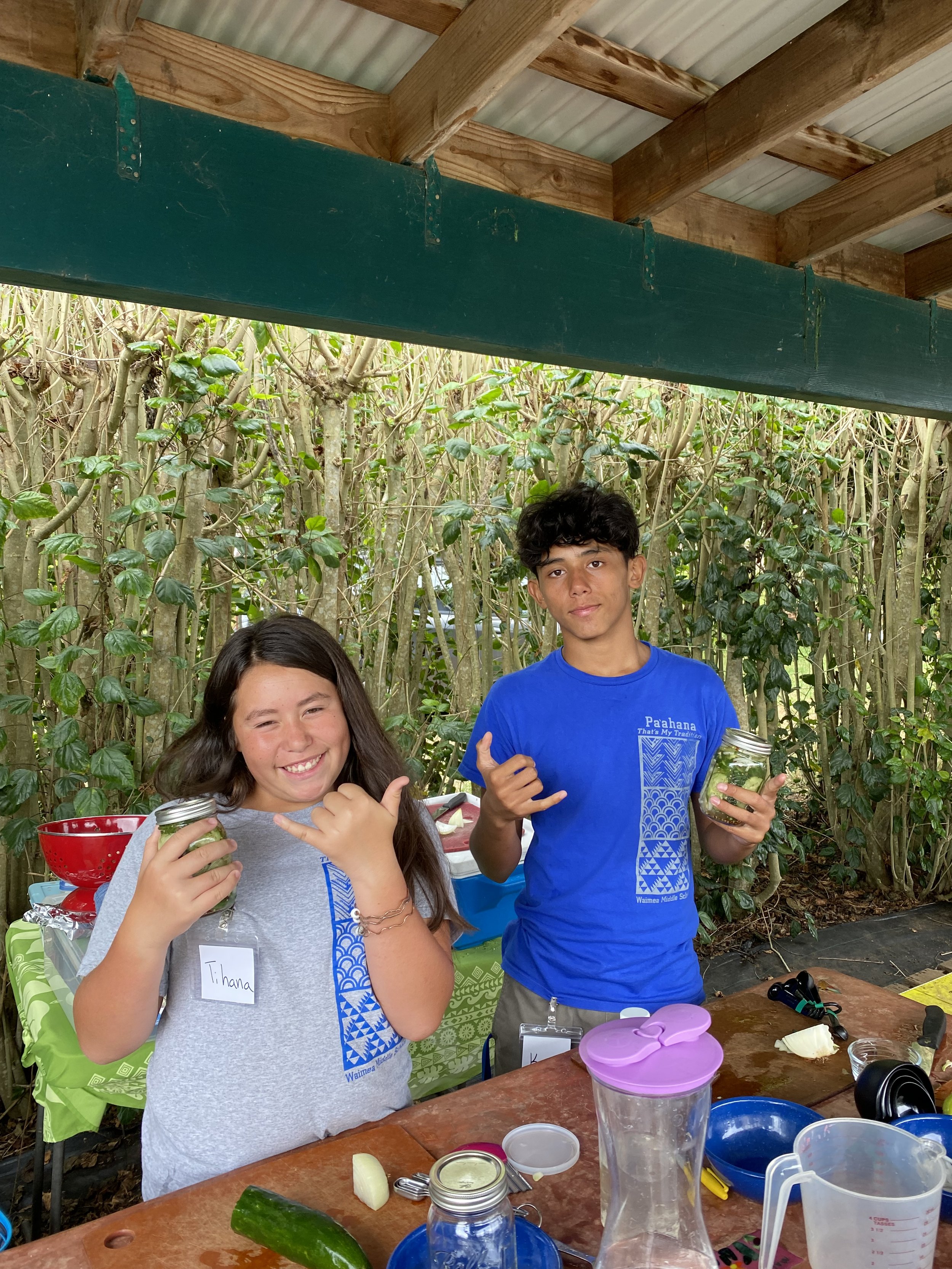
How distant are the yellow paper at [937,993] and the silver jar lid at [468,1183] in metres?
3.01

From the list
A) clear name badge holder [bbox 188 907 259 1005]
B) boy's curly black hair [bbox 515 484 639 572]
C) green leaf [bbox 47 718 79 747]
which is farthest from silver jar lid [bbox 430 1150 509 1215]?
green leaf [bbox 47 718 79 747]

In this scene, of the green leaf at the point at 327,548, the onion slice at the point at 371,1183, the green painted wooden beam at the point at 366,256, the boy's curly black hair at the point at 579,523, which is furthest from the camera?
the green leaf at the point at 327,548

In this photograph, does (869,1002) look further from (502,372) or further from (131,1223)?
(502,372)

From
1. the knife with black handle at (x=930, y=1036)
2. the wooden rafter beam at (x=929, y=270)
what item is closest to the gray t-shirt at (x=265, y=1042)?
the knife with black handle at (x=930, y=1036)

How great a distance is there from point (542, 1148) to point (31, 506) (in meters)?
2.22

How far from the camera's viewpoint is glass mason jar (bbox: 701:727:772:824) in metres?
1.45

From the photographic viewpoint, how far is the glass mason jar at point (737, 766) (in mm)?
1449

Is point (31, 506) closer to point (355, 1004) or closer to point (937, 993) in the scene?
point (355, 1004)

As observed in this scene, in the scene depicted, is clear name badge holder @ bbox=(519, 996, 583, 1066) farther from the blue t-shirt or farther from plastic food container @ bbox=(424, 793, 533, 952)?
plastic food container @ bbox=(424, 793, 533, 952)

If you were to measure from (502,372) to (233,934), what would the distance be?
9.02ft

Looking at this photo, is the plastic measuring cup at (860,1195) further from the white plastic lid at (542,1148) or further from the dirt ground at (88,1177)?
the dirt ground at (88,1177)

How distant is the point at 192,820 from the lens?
118cm

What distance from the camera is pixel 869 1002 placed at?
1.78 m

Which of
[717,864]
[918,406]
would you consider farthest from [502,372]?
[717,864]
